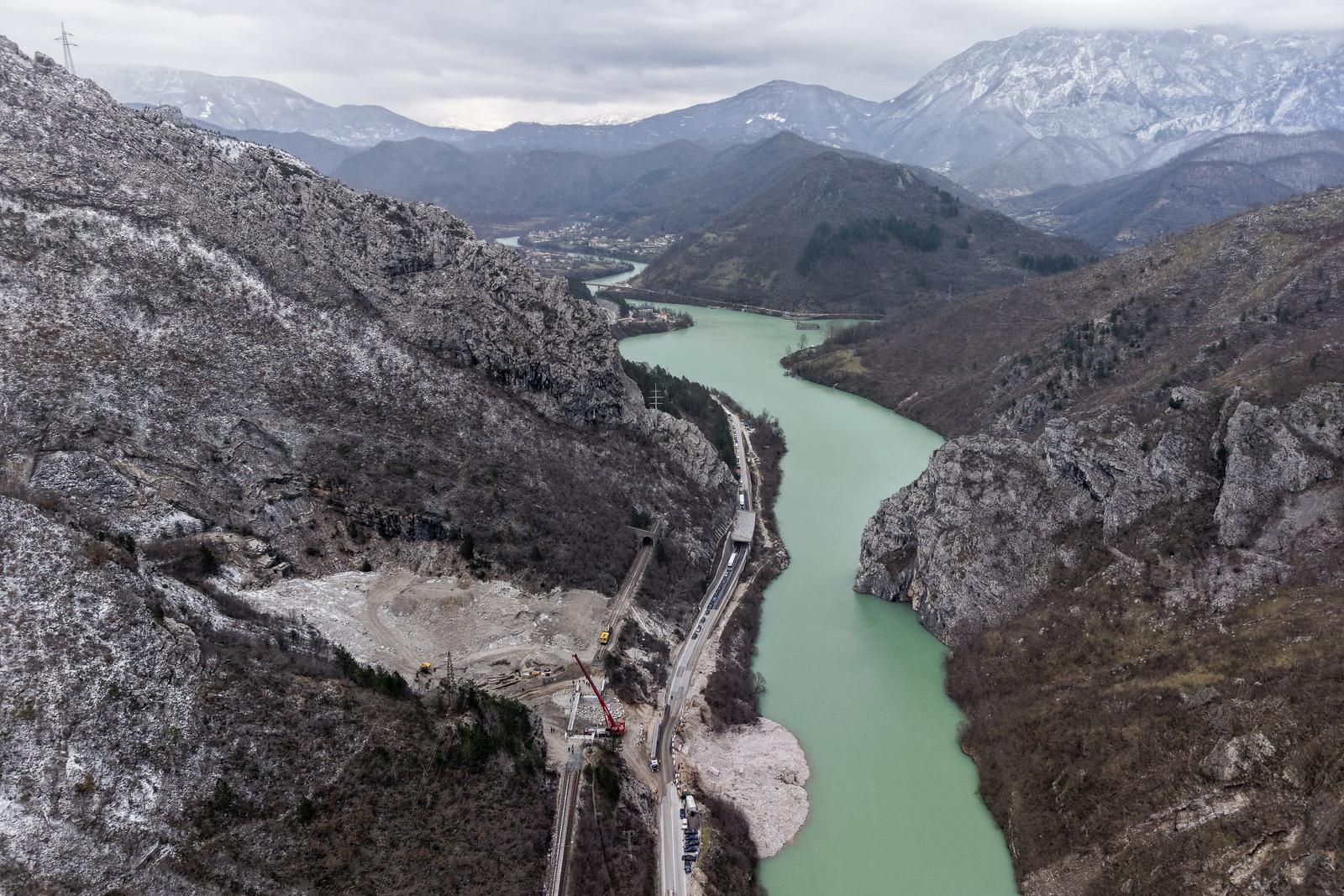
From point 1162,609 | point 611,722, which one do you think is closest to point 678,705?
point 611,722

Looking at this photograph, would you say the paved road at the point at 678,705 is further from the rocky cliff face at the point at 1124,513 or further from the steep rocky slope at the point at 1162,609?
the steep rocky slope at the point at 1162,609

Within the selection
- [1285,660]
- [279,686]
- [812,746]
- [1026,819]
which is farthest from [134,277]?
[1285,660]

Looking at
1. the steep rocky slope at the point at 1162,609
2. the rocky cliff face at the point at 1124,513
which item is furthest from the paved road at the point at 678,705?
the steep rocky slope at the point at 1162,609

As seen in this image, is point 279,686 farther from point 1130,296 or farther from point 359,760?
point 1130,296

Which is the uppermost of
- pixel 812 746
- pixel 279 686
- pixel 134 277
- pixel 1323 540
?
pixel 134 277

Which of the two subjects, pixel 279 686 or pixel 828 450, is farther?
pixel 828 450

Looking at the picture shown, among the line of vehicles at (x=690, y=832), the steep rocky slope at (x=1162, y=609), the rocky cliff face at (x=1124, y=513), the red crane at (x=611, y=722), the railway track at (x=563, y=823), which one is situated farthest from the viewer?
the rocky cliff face at (x=1124, y=513)

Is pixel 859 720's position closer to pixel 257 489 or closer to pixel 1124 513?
pixel 1124 513

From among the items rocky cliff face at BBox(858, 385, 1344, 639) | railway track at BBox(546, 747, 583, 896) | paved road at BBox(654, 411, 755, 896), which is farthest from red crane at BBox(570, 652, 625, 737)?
rocky cliff face at BBox(858, 385, 1344, 639)
